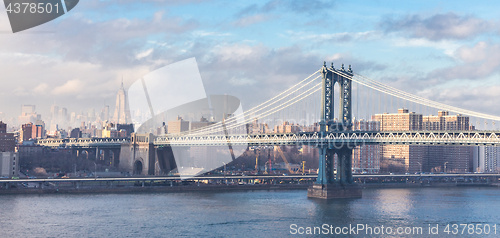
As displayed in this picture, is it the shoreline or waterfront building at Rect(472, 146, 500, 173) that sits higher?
waterfront building at Rect(472, 146, 500, 173)

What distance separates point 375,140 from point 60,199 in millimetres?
25339

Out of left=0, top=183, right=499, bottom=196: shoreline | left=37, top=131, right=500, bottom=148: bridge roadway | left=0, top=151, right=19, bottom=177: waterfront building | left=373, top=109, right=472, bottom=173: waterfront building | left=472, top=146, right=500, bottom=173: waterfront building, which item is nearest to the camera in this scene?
left=37, top=131, right=500, bottom=148: bridge roadway

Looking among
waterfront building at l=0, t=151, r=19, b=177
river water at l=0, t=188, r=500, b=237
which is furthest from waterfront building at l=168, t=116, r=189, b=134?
river water at l=0, t=188, r=500, b=237

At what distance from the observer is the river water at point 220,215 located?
→ 3322 centimetres

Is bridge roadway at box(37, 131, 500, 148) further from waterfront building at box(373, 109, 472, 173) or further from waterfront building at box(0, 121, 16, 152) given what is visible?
waterfront building at box(373, 109, 472, 173)

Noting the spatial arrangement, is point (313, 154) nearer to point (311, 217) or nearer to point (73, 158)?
point (73, 158)

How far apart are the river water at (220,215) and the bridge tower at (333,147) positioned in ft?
6.09

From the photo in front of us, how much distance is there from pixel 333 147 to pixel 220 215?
16048mm

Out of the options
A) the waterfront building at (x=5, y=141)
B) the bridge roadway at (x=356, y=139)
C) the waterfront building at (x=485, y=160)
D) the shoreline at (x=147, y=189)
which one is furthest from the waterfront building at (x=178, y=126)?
the shoreline at (x=147, y=189)

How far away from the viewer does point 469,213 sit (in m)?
42.9

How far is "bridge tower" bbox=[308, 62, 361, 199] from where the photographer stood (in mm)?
51875

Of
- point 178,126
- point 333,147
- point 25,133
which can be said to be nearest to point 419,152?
point 178,126

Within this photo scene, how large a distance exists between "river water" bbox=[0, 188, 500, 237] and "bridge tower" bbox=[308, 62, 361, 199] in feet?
6.09

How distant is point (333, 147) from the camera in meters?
52.0
